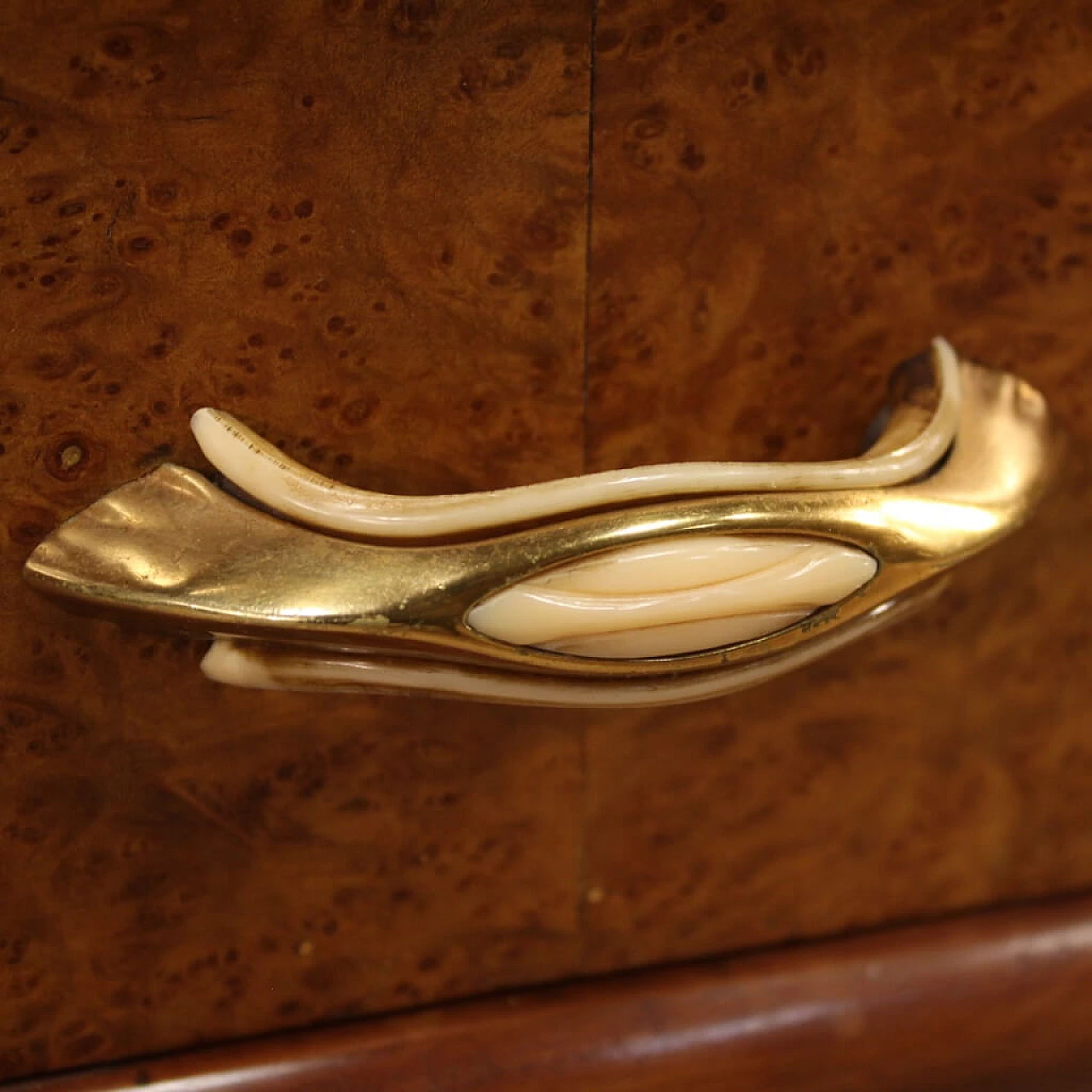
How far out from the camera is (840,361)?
326mm

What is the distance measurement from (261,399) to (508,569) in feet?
0.24

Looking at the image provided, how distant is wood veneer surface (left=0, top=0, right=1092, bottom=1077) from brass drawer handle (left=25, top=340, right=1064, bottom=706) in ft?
0.07

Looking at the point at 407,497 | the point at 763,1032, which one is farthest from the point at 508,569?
the point at 763,1032

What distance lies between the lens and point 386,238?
28cm

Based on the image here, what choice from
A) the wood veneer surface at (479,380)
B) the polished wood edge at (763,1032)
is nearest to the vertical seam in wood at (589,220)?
the wood veneer surface at (479,380)

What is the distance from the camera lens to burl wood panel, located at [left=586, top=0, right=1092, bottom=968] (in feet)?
0.97

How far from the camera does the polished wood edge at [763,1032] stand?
34 cm

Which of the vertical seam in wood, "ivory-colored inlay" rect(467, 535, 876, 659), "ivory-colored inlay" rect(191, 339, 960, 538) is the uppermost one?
the vertical seam in wood

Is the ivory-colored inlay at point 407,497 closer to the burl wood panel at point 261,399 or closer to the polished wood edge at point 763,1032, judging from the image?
the burl wood panel at point 261,399

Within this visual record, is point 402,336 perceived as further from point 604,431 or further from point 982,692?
point 982,692

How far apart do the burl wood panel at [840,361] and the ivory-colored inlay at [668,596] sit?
2.0 inches

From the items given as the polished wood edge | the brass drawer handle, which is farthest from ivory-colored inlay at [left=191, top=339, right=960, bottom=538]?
the polished wood edge

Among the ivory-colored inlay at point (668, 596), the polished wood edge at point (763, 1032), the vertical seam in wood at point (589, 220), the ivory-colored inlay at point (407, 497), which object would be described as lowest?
the polished wood edge at point (763, 1032)

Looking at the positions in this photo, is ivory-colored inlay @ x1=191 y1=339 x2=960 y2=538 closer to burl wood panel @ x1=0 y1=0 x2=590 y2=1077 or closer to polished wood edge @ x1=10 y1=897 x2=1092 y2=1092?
burl wood panel @ x1=0 y1=0 x2=590 y2=1077
